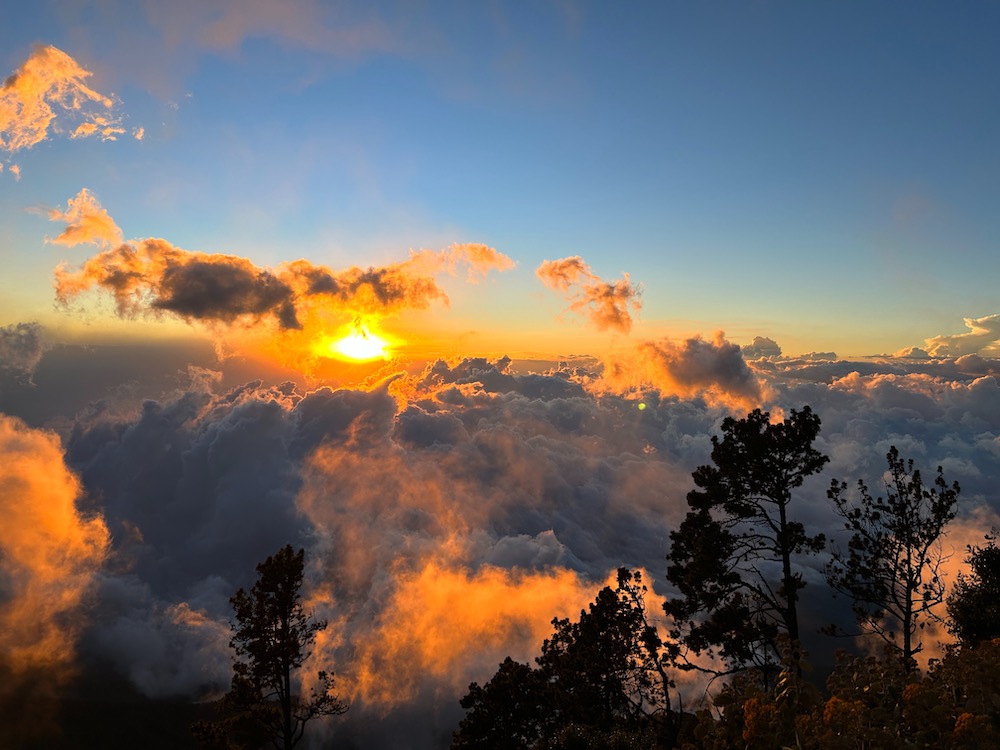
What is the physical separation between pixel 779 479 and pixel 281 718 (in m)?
28.6

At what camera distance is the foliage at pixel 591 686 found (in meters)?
27.6

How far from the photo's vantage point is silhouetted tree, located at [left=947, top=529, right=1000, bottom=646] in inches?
1166

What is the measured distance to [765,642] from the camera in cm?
2095

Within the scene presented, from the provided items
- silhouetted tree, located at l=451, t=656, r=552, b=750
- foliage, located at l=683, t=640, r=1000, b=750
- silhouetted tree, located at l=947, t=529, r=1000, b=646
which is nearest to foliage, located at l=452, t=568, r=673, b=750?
silhouetted tree, located at l=451, t=656, r=552, b=750

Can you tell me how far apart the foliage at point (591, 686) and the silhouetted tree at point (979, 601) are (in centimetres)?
1823

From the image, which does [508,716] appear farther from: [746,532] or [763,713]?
[763,713]

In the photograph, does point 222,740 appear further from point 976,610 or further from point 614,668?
point 976,610

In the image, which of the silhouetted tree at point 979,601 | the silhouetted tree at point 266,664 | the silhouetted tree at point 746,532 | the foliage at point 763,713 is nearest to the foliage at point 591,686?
the silhouetted tree at point 746,532

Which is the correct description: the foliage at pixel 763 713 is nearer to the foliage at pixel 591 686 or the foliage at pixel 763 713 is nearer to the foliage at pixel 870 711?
the foliage at pixel 870 711

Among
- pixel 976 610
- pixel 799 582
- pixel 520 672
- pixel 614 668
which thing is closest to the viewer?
pixel 799 582

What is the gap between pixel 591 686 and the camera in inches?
1164

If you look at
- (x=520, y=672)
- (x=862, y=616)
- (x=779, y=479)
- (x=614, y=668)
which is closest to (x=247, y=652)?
(x=520, y=672)

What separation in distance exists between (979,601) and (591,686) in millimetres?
23985

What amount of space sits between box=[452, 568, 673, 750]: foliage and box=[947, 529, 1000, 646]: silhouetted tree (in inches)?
718
